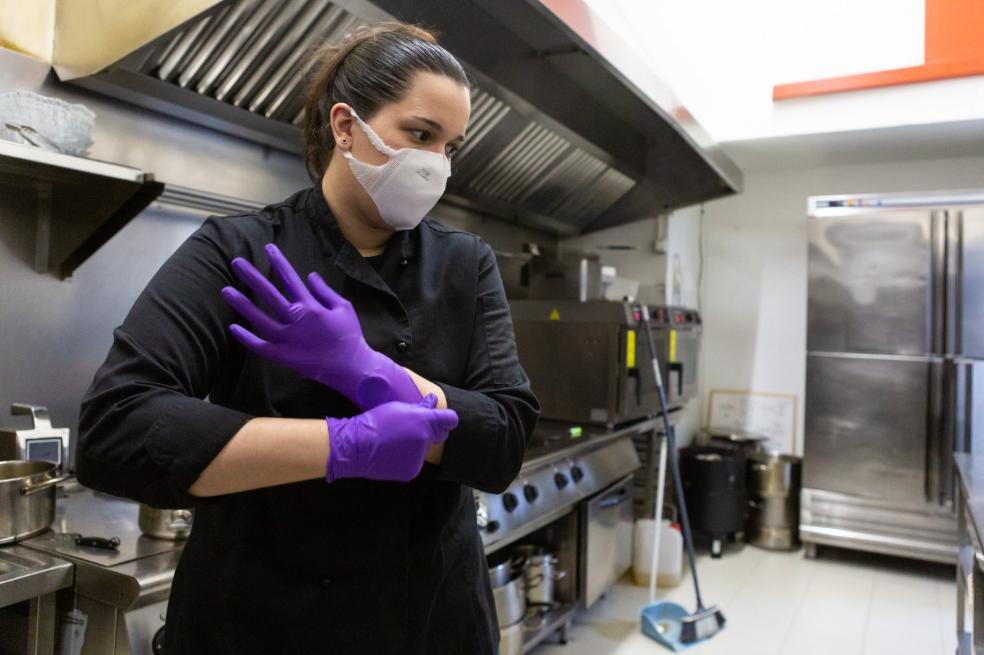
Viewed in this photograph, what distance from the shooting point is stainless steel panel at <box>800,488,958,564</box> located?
146 inches

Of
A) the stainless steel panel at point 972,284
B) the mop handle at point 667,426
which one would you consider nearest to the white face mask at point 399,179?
the mop handle at point 667,426

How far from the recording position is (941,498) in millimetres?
3730

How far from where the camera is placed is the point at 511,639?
2275 mm

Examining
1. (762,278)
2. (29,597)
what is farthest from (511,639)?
(762,278)

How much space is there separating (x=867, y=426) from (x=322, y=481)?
12.7ft

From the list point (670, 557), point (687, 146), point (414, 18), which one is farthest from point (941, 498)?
point (414, 18)

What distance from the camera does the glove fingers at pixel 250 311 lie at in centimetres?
73

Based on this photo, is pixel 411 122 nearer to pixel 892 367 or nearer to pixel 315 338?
pixel 315 338

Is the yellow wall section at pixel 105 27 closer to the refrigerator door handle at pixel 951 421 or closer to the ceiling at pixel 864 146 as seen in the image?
the ceiling at pixel 864 146

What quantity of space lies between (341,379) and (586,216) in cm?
356

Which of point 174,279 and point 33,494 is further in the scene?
point 33,494

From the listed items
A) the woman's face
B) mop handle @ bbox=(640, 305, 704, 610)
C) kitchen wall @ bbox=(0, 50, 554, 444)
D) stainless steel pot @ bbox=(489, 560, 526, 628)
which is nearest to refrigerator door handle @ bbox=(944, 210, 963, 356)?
mop handle @ bbox=(640, 305, 704, 610)

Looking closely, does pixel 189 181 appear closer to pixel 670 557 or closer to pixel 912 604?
pixel 670 557

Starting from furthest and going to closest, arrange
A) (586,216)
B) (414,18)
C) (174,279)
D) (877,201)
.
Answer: (586,216) → (877,201) → (414,18) → (174,279)
